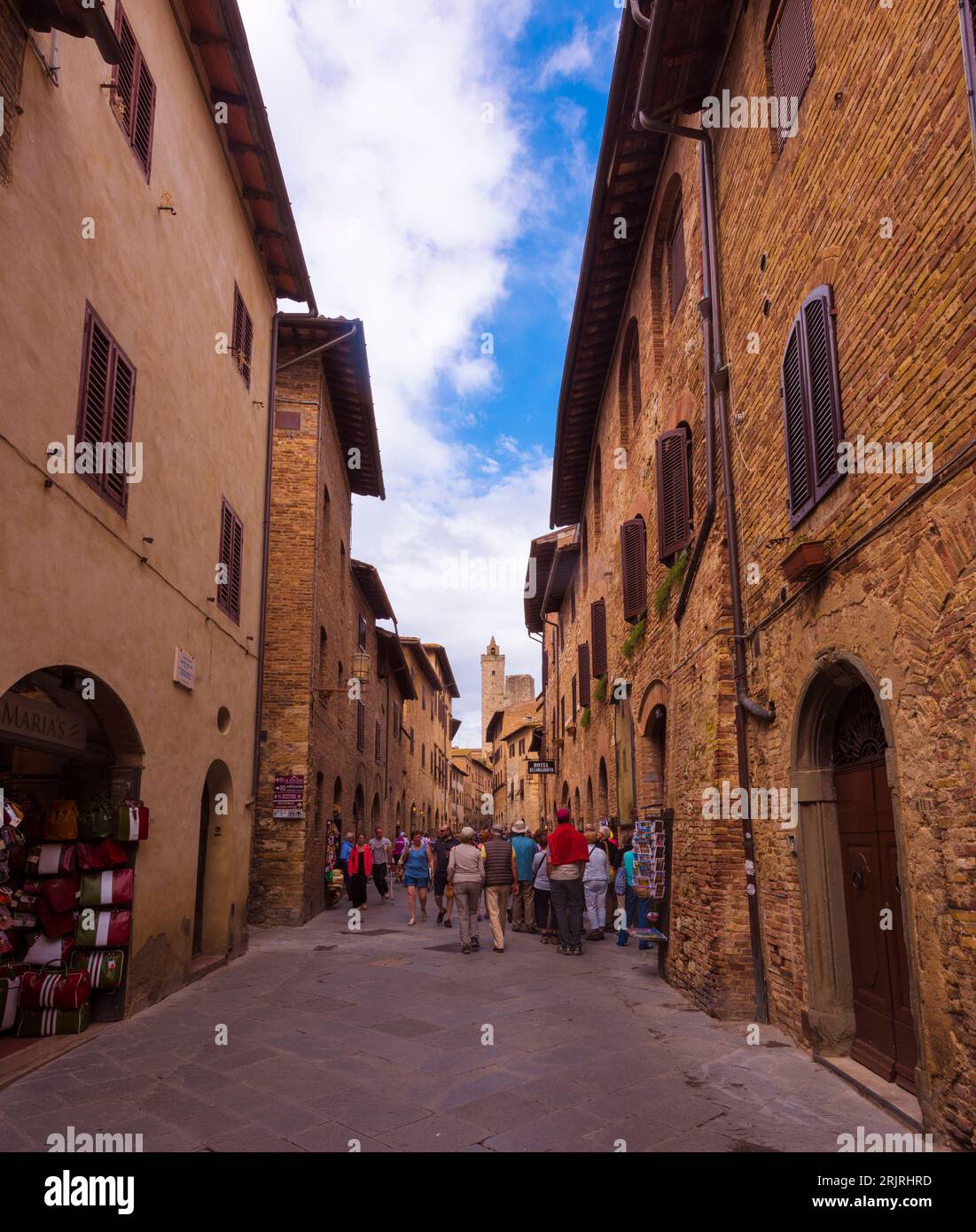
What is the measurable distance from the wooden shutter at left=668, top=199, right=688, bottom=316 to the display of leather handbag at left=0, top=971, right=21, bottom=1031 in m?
8.97

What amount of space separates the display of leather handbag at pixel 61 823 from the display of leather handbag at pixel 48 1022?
1230 millimetres

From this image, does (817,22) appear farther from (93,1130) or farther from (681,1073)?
(93,1130)

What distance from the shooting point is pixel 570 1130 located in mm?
4840

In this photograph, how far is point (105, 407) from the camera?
7238 millimetres

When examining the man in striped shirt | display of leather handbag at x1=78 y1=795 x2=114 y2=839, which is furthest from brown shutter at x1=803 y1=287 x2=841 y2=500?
the man in striped shirt

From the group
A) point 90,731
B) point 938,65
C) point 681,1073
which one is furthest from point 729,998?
point 938,65

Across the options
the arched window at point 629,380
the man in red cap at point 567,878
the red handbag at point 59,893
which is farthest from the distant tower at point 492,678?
the red handbag at point 59,893

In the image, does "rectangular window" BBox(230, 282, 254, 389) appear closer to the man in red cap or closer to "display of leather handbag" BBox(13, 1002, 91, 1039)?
the man in red cap

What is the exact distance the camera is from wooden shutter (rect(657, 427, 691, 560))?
33.8 feet

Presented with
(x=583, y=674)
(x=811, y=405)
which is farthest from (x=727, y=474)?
(x=583, y=674)

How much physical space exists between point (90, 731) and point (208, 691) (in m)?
2.42

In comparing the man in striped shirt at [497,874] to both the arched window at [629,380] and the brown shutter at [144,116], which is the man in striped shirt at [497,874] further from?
the brown shutter at [144,116]

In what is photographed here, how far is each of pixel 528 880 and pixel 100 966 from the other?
8.25 m

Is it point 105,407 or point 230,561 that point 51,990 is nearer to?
point 105,407
